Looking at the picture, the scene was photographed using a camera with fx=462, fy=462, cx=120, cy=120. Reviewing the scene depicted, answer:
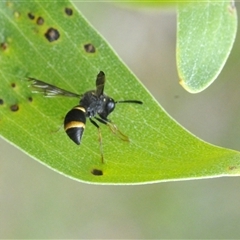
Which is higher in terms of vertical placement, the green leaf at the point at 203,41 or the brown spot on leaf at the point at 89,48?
the brown spot on leaf at the point at 89,48

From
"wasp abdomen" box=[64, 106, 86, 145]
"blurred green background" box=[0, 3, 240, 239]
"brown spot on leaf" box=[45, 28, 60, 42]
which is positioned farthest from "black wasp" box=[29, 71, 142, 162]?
"blurred green background" box=[0, 3, 240, 239]

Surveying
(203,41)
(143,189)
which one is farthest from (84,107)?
(143,189)

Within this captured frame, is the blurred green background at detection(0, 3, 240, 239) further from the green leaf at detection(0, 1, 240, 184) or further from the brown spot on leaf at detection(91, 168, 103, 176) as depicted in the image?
the brown spot on leaf at detection(91, 168, 103, 176)

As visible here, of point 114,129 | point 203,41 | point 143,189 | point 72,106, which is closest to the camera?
point 203,41

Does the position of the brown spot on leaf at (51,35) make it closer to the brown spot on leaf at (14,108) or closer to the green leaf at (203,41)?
the brown spot on leaf at (14,108)

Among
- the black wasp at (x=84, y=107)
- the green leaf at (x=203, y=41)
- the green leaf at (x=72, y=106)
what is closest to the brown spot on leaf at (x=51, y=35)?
the green leaf at (x=72, y=106)

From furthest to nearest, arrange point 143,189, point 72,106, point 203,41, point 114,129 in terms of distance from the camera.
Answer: point 143,189, point 72,106, point 114,129, point 203,41

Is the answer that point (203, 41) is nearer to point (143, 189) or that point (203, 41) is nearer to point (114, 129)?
point (114, 129)
